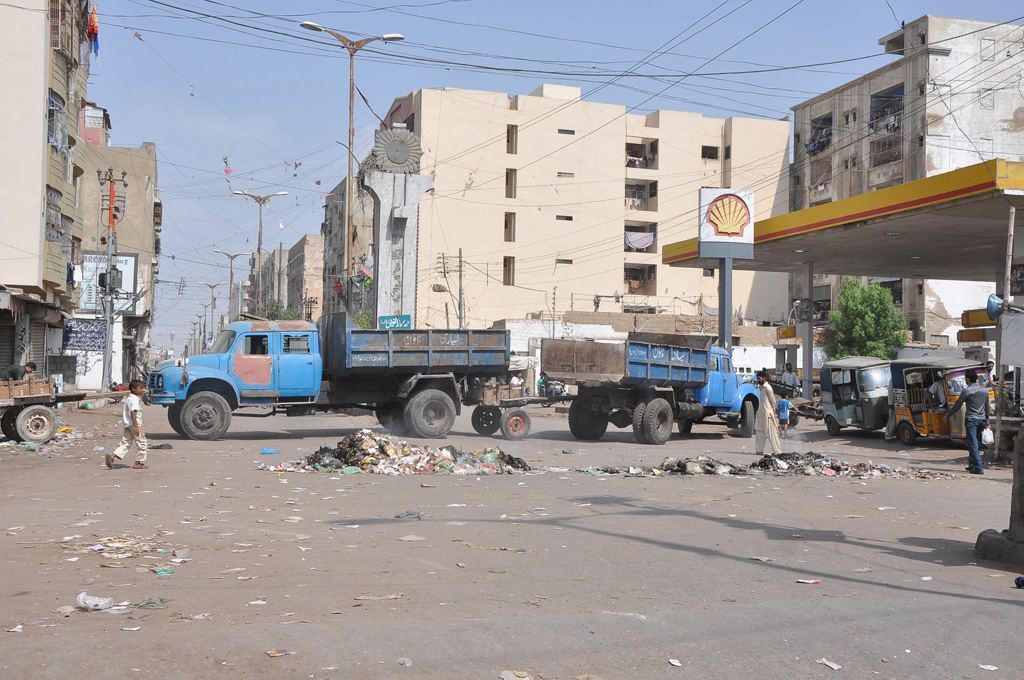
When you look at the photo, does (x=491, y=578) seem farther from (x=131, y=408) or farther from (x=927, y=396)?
(x=927, y=396)

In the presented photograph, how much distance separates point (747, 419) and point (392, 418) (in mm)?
8502

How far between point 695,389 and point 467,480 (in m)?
9.27

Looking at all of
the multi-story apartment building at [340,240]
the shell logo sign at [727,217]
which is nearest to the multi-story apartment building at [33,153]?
the shell logo sign at [727,217]

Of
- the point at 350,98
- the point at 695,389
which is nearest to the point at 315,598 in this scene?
the point at 695,389

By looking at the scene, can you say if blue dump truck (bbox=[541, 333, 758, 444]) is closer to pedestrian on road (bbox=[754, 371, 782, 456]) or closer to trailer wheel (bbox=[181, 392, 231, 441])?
pedestrian on road (bbox=[754, 371, 782, 456])

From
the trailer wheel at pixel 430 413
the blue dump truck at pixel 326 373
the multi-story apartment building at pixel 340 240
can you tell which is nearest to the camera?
the blue dump truck at pixel 326 373

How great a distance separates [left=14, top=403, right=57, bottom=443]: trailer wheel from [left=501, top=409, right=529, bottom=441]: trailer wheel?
8.76 meters

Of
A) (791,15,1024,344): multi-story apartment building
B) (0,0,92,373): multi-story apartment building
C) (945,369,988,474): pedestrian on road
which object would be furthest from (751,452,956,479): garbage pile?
(791,15,1024,344): multi-story apartment building

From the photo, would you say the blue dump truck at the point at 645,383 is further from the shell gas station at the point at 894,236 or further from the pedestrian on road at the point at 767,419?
the shell gas station at the point at 894,236

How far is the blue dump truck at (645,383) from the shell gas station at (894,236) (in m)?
5.47

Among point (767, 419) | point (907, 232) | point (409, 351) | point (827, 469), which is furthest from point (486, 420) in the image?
point (907, 232)

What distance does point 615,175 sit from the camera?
202 feet

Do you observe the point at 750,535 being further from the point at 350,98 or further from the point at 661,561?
the point at 350,98

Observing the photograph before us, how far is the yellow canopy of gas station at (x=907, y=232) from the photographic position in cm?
1912
